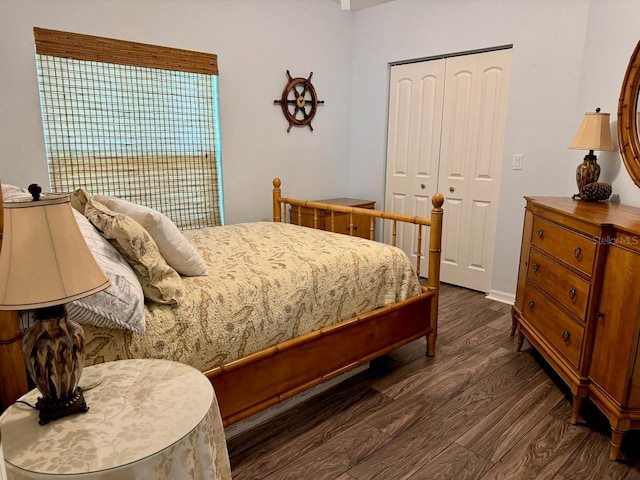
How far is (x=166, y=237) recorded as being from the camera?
5.93ft

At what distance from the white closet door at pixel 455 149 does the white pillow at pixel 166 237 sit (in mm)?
2616

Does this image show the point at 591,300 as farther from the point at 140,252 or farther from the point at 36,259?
the point at 36,259

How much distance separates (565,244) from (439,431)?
1.08 metres

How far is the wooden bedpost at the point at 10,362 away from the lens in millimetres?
1166

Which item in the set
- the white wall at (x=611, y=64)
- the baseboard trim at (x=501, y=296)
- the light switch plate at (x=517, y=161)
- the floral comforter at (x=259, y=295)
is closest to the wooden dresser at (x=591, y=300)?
the white wall at (x=611, y=64)

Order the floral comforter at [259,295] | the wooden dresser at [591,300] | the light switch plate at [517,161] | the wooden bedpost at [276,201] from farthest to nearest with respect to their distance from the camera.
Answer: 1. the wooden bedpost at [276,201]
2. the light switch plate at [517,161]
3. the wooden dresser at [591,300]
4. the floral comforter at [259,295]

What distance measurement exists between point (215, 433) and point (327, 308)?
926 millimetres

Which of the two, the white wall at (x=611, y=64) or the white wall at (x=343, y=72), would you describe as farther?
the white wall at (x=343, y=72)

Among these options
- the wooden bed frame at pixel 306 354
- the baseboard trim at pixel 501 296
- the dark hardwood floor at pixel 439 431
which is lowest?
the dark hardwood floor at pixel 439 431

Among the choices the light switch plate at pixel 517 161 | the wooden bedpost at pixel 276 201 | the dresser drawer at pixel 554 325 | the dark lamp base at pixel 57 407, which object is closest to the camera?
the dark lamp base at pixel 57 407

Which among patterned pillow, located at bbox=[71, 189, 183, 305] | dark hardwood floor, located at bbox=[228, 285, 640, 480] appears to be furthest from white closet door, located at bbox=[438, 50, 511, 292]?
patterned pillow, located at bbox=[71, 189, 183, 305]

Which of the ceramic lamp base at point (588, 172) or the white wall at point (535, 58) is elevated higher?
the white wall at point (535, 58)

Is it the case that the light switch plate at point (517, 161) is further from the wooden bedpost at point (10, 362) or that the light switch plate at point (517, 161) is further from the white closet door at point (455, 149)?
the wooden bedpost at point (10, 362)

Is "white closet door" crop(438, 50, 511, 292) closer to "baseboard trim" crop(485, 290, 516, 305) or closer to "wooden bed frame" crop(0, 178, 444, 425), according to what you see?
"baseboard trim" crop(485, 290, 516, 305)
